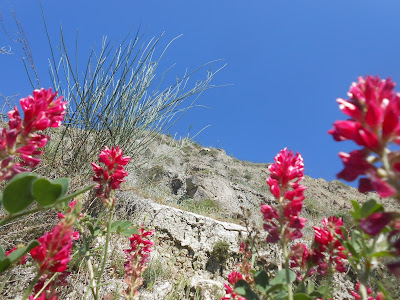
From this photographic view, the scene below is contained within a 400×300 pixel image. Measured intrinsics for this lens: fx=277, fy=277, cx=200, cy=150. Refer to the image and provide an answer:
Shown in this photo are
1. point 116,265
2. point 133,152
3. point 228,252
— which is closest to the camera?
point 116,265

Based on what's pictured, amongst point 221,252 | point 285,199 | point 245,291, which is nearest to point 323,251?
point 285,199

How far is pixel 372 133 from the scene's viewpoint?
1.46 feet

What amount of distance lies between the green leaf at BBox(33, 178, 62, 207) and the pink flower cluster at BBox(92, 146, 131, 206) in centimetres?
73

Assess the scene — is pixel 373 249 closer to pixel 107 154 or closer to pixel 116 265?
pixel 107 154

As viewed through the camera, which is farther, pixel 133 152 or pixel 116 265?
pixel 133 152

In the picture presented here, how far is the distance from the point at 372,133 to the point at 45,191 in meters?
0.63

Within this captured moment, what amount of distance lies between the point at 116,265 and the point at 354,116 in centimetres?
412

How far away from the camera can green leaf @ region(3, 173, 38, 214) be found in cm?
58

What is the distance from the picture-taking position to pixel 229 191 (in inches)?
539

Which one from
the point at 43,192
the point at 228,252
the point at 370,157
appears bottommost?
the point at 43,192

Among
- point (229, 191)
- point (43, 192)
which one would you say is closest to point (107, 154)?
point (43, 192)

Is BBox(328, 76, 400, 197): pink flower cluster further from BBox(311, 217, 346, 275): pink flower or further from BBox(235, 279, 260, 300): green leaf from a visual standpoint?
BBox(311, 217, 346, 275): pink flower

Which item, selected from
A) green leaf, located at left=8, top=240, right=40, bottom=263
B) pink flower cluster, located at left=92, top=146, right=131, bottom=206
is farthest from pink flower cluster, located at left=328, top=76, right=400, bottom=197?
pink flower cluster, located at left=92, top=146, right=131, bottom=206

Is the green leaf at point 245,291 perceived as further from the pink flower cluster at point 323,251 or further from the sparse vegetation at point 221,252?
the sparse vegetation at point 221,252
